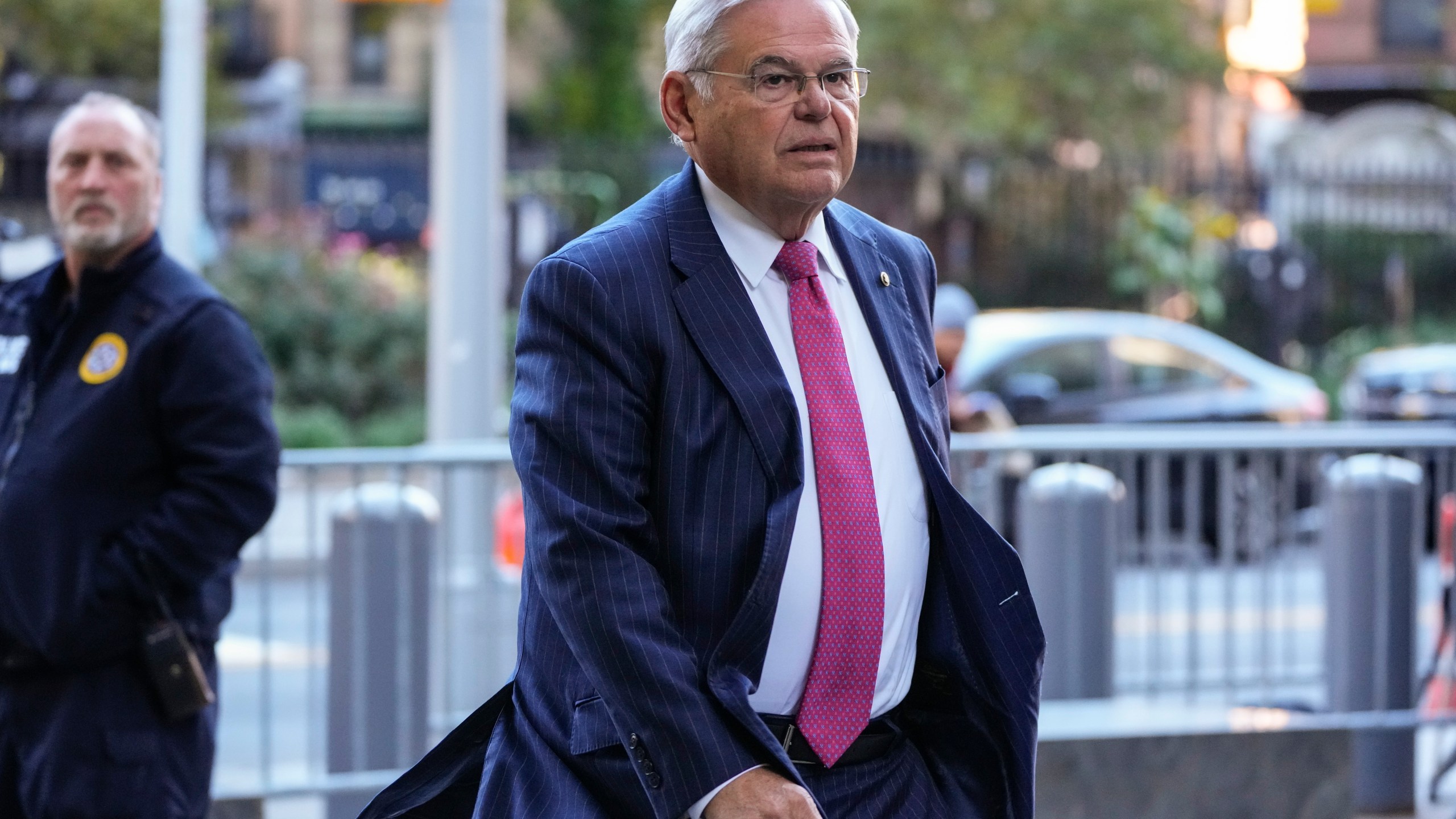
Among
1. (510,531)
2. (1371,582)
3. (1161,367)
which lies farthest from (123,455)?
(1161,367)

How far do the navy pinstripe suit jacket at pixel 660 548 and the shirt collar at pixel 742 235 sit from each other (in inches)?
1.0

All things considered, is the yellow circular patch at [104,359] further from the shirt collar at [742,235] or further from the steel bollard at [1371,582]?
the steel bollard at [1371,582]

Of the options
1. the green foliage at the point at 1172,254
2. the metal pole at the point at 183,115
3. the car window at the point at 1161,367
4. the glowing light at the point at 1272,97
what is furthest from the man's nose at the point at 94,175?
the glowing light at the point at 1272,97

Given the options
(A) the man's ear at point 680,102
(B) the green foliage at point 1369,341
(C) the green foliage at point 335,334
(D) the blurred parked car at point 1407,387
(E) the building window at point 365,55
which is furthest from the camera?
(E) the building window at point 365,55

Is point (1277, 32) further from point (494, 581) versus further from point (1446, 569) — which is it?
point (494, 581)

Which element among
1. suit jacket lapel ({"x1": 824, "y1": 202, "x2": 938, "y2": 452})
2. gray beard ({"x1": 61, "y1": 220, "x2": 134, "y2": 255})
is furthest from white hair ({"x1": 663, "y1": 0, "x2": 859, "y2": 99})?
gray beard ({"x1": 61, "y1": 220, "x2": 134, "y2": 255})

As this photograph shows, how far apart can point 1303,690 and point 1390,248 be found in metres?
19.4

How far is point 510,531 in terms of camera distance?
6820 millimetres

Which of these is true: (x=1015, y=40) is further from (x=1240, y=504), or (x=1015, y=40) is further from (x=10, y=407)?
(x=10, y=407)

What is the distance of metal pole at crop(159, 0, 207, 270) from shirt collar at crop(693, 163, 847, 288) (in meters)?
10.1

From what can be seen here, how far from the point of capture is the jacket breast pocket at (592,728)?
2.28m

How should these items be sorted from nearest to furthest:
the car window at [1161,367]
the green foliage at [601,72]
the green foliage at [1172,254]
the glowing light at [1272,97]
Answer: the car window at [1161,367]
the green foliage at [1172,254]
the green foliage at [601,72]
the glowing light at [1272,97]

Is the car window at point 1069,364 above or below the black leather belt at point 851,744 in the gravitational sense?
above

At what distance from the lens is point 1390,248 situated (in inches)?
975
